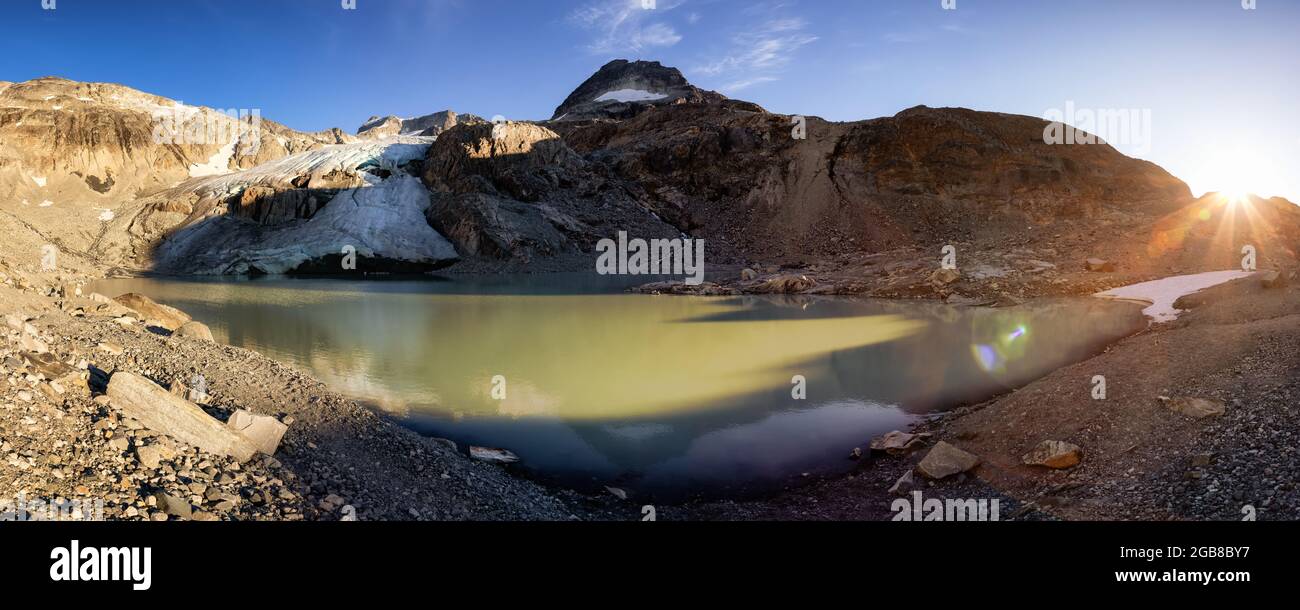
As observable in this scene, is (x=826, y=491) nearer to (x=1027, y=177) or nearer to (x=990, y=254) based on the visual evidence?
(x=990, y=254)

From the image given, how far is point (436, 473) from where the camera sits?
7324mm

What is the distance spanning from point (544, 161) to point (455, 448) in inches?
2021

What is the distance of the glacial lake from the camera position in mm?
9359

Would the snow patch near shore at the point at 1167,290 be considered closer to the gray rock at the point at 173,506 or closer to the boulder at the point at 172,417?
the boulder at the point at 172,417

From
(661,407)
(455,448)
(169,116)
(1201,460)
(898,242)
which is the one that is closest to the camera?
(1201,460)

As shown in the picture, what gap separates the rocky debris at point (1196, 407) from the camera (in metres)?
7.32

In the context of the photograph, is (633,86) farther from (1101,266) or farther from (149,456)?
(149,456)

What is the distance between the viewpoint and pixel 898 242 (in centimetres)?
5062

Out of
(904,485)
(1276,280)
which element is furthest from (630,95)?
(904,485)

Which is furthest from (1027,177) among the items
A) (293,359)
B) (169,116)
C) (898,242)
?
(169,116)

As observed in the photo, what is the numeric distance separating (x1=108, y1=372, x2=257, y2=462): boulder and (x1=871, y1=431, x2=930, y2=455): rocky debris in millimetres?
8075

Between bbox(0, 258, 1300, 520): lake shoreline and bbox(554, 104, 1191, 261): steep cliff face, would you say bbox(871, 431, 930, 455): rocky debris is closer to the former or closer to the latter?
bbox(0, 258, 1300, 520): lake shoreline

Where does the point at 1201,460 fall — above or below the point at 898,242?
below
